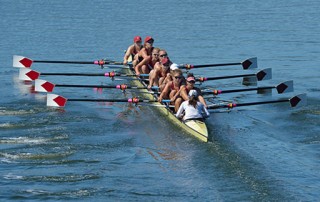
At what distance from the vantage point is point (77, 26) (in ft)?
156

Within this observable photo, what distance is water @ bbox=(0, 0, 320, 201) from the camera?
674 inches

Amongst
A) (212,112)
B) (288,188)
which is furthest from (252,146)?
(288,188)

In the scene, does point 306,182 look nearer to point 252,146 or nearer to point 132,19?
point 252,146

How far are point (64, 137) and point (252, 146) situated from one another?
17.2ft

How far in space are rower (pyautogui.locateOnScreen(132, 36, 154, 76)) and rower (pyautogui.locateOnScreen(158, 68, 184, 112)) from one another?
15.1ft

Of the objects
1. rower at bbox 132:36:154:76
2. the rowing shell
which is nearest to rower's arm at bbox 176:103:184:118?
the rowing shell

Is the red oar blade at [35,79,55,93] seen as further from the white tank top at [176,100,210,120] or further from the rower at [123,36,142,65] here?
the white tank top at [176,100,210,120]

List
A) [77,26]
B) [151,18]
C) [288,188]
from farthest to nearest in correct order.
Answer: [151,18] → [77,26] → [288,188]

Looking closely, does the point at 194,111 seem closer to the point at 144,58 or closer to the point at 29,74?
the point at 144,58

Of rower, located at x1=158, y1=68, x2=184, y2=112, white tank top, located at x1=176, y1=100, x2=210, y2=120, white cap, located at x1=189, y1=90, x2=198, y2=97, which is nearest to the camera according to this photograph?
white cap, located at x1=189, y1=90, x2=198, y2=97

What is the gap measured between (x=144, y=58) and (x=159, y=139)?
24.2ft

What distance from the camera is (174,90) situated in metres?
23.0

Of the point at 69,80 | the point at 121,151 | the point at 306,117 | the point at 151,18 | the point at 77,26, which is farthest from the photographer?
the point at 151,18

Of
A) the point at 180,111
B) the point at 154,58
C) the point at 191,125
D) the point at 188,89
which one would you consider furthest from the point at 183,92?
the point at 154,58
